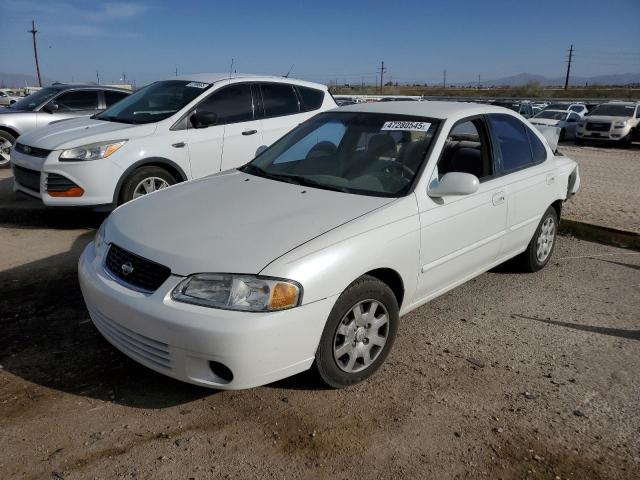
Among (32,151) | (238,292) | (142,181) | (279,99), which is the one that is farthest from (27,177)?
(238,292)

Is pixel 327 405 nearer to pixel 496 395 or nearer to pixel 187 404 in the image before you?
pixel 187 404

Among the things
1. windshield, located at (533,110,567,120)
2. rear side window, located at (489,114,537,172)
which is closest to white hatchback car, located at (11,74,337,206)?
rear side window, located at (489,114,537,172)

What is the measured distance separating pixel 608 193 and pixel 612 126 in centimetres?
1192

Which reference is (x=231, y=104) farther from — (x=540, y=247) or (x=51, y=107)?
(x=51, y=107)

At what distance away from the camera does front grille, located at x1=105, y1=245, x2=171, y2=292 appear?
2738mm

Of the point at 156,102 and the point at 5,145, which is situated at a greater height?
the point at 156,102

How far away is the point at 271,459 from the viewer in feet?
8.20

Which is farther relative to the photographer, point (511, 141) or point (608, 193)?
point (608, 193)

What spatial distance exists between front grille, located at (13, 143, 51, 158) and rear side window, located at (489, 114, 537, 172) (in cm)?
467

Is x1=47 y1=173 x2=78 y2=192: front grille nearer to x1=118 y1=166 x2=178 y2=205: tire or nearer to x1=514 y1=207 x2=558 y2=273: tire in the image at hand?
x1=118 y1=166 x2=178 y2=205: tire

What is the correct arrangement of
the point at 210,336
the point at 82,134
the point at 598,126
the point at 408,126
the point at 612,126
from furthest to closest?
1. the point at 598,126
2. the point at 612,126
3. the point at 82,134
4. the point at 408,126
5. the point at 210,336

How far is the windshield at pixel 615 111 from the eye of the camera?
1989 cm

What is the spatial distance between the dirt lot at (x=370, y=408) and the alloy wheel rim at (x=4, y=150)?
7.18 meters

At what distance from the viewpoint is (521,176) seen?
14.3ft
